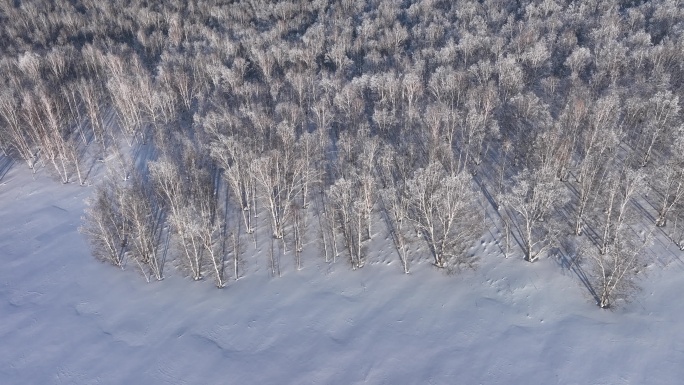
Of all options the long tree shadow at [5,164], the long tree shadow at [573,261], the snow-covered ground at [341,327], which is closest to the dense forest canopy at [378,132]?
the long tree shadow at [573,261]

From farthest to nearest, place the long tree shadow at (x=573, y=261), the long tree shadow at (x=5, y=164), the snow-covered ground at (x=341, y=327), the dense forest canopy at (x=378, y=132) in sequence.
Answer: the long tree shadow at (x=5, y=164) < the dense forest canopy at (x=378, y=132) < the long tree shadow at (x=573, y=261) < the snow-covered ground at (x=341, y=327)

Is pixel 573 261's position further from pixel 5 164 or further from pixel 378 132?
pixel 5 164

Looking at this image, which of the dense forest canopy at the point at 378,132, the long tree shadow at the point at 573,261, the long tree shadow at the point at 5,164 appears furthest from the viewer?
the long tree shadow at the point at 5,164

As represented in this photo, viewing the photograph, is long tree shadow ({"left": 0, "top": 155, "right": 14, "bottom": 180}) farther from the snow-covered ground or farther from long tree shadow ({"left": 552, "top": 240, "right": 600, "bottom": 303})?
long tree shadow ({"left": 552, "top": 240, "right": 600, "bottom": 303})

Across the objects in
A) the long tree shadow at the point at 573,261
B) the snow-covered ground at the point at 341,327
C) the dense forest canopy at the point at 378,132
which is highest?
the dense forest canopy at the point at 378,132

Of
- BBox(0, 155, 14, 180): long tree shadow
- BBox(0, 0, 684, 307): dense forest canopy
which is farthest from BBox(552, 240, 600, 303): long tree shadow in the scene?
BBox(0, 155, 14, 180): long tree shadow

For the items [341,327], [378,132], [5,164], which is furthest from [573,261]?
→ [5,164]

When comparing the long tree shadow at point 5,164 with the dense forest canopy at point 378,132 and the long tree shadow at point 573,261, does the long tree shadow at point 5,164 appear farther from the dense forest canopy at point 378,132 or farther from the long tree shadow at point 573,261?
the long tree shadow at point 573,261

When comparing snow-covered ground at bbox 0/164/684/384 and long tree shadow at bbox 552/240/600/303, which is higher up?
long tree shadow at bbox 552/240/600/303
